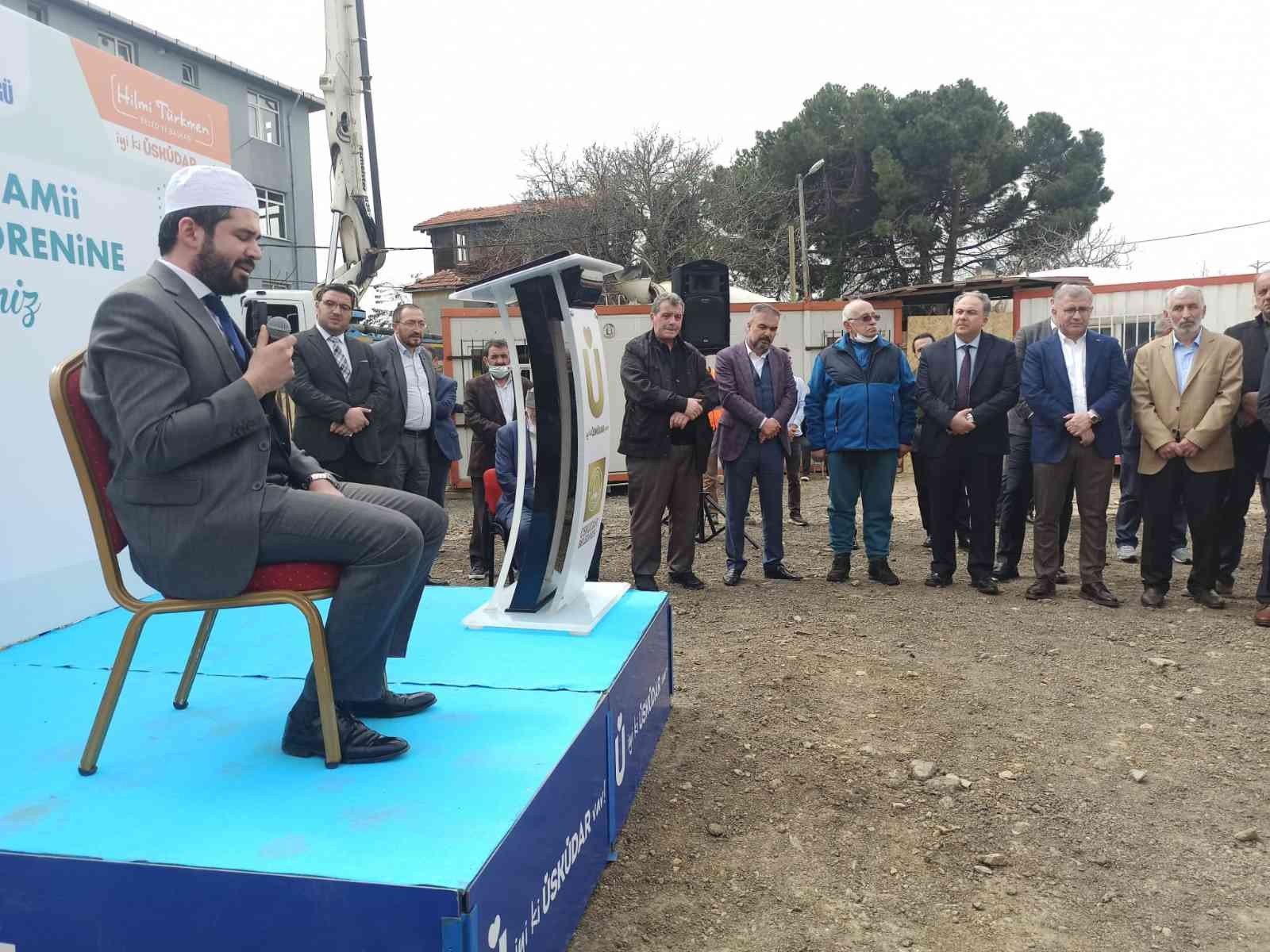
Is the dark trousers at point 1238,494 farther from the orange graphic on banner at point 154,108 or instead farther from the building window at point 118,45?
the building window at point 118,45

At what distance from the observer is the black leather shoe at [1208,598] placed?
5.62 meters

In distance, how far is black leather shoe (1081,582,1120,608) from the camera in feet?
18.8

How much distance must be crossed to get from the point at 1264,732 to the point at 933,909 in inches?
82.0

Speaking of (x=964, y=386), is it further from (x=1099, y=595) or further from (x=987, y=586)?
(x=1099, y=595)

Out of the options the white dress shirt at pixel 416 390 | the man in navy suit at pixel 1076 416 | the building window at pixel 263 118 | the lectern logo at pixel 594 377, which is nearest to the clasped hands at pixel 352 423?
the white dress shirt at pixel 416 390

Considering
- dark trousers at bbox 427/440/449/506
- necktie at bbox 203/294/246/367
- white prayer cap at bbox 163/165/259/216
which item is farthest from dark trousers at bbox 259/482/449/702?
dark trousers at bbox 427/440/449/506

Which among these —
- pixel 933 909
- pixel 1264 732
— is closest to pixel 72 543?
pixel 933 909

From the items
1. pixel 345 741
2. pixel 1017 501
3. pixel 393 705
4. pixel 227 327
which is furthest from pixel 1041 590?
pixel 227 327

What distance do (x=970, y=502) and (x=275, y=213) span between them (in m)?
29.1

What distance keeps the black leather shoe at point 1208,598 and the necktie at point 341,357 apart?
523 cm

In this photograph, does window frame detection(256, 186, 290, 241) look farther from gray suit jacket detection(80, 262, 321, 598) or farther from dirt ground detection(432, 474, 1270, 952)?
gray suit jacket detection(80, 262, 321, 598)

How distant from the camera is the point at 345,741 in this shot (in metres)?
2.28

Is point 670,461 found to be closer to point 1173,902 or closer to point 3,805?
point 1173,902

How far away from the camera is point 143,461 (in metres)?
2.04
